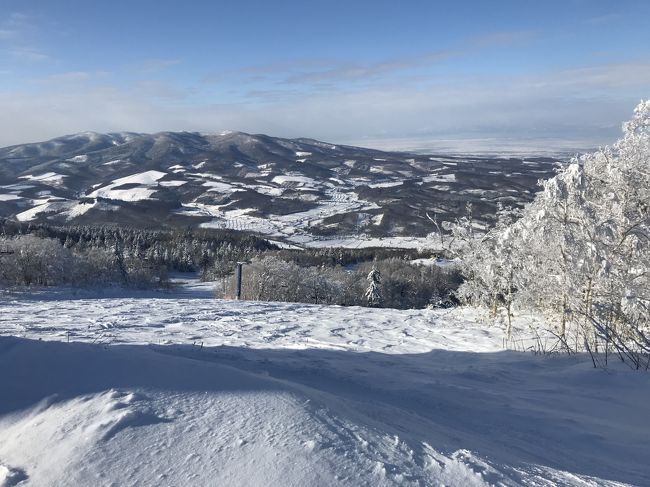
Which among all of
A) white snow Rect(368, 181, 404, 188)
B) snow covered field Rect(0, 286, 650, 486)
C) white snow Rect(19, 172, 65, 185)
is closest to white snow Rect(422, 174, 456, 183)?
white snow Rect(368, 181, 404, 188)

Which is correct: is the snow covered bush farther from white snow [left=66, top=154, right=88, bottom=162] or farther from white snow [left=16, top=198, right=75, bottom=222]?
white snow [left=66, top=154, right=88, bottom=162]

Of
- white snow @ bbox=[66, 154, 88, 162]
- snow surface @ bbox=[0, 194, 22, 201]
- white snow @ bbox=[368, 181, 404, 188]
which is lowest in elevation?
snow surface @ bbox=[0, 194, 22, 201]

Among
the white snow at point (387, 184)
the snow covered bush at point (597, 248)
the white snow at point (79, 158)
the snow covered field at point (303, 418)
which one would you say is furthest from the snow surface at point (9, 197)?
the snow covered bush at point (597, 248)

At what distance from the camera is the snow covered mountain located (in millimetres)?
80500

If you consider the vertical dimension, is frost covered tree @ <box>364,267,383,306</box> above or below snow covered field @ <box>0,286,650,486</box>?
below

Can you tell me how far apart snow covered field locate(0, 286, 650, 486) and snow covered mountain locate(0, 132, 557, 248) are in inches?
1813

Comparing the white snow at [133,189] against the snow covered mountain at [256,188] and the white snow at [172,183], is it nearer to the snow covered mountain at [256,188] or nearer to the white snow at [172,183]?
the snow covered mountain at [256,188]

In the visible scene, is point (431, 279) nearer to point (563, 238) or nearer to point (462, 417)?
point (563, 238)

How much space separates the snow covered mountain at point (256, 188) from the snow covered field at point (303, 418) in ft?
151

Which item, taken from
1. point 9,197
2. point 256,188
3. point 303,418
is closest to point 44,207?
point 9,197

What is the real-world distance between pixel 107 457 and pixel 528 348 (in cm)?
701

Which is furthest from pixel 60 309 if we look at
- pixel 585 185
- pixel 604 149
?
pixel 604 149

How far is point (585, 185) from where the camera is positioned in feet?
26.3

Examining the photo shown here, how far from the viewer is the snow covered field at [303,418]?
2.92 metres
